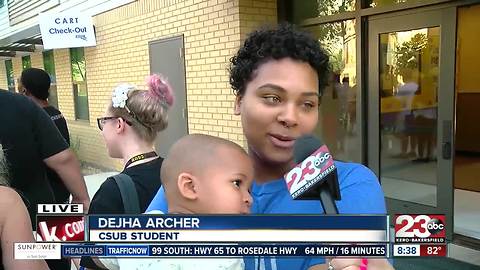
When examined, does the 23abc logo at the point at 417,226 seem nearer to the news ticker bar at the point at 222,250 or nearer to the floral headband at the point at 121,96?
the news ticker bar at the point at 222,250

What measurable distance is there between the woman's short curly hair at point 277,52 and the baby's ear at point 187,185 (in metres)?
0.28

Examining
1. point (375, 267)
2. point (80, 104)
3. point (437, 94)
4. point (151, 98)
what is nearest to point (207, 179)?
point (375, 267)

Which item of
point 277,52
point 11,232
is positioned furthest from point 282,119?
point 11,232

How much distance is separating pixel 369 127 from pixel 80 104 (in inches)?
284

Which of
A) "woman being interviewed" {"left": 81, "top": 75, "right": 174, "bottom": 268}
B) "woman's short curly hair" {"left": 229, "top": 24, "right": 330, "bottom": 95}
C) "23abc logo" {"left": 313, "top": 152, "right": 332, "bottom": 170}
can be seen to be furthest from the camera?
"woman being interviewed" {"left": 81, "top": 75, "right": 174, "bottom": 268}

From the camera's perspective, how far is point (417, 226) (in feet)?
2.81

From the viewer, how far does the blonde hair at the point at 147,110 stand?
2148 mm

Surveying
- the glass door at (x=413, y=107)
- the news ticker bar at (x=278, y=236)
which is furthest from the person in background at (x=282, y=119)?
the glass door at (x=413, y=107)

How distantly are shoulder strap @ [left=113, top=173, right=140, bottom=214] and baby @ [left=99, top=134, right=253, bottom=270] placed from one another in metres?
0.69

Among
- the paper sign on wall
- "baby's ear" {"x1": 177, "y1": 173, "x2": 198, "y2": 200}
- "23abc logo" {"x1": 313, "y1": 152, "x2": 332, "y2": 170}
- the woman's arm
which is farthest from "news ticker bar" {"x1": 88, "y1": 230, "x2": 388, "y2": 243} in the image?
the paper sign on wall

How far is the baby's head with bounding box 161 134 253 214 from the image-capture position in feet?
3.59

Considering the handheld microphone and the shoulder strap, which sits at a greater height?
A: the handheld microphone

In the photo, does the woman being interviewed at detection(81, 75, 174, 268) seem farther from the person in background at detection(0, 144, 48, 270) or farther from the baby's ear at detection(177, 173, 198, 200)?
the baby's ear at detection(177, 173, 198, 200)

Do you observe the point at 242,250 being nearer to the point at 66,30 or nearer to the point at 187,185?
the point at 187,185
